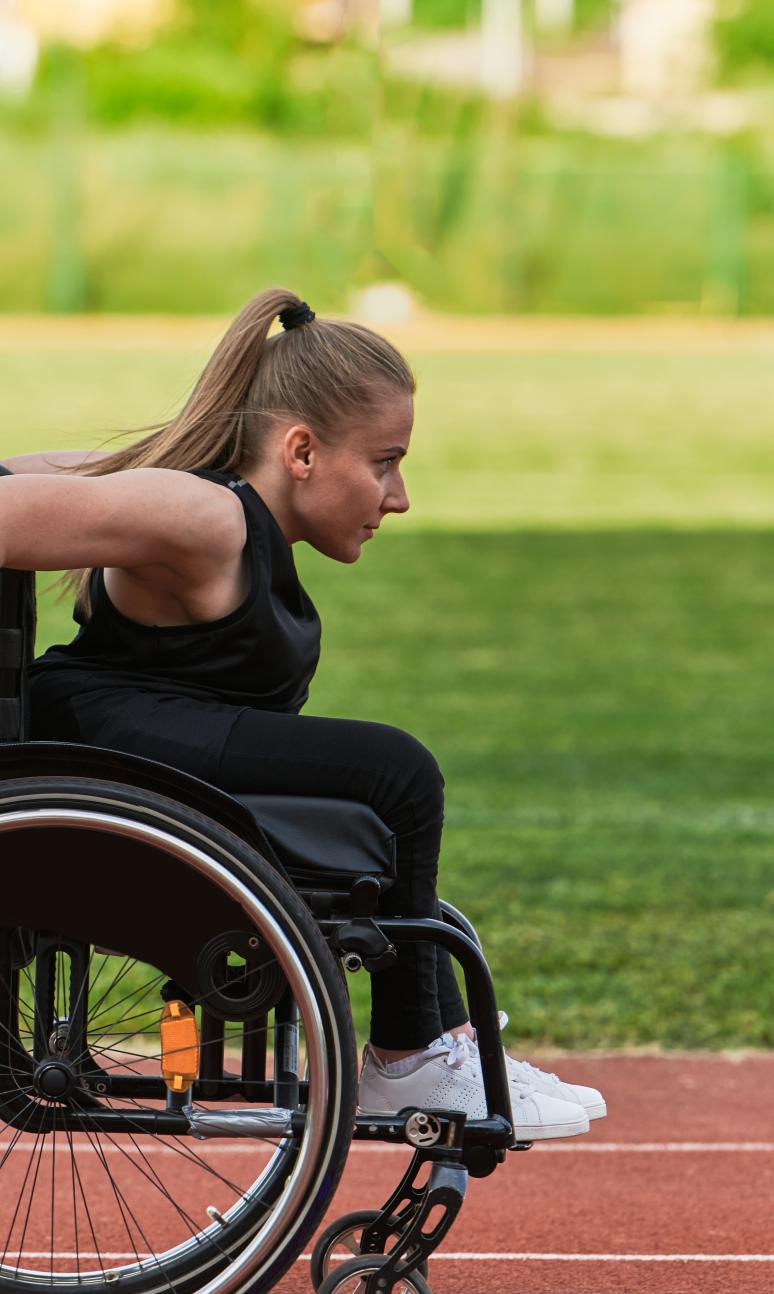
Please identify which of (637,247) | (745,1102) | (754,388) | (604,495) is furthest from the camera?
(637,247)

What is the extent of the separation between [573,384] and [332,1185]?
23772 millimetres

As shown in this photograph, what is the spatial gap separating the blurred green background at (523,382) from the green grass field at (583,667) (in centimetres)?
2

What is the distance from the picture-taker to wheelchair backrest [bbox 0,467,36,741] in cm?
237

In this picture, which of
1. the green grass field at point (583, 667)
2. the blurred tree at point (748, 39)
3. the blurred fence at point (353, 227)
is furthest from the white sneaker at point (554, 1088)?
the blurred tree at point (748, 39)

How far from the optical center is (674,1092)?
3939 mm

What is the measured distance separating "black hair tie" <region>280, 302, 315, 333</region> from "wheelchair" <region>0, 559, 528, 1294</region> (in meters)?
0.55

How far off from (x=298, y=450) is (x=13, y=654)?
477 mm

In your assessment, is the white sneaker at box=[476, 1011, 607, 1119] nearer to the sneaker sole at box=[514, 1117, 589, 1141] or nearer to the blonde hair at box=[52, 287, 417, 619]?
the sneaker sole at box=[514, 1117, 589, 1141]

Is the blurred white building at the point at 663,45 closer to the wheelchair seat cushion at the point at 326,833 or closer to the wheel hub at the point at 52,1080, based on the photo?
the wheelchair seat cushion at the point at 326,833

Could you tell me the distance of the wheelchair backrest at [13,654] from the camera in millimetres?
2365

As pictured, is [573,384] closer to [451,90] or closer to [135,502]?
[451,90]

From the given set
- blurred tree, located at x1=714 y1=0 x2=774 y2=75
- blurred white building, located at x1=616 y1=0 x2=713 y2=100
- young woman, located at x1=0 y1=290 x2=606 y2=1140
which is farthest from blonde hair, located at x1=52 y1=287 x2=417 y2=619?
blurred tree, located at x1=714 y1=0 x2=774 y2=75

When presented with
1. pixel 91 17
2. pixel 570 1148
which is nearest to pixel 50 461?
pixel 570 1148

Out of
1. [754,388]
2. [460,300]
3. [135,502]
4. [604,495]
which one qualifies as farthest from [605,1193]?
[460,300]
